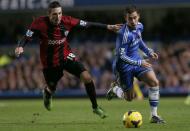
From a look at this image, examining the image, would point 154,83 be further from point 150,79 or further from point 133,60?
point 133,60

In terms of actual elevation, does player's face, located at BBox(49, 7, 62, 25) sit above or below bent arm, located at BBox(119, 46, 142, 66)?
above

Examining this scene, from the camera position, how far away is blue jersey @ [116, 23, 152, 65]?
13.9 metres

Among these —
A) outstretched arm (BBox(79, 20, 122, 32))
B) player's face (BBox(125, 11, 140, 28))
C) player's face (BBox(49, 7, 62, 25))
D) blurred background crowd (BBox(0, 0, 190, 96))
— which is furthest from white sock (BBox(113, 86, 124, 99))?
blurred background crowd (BBox(0, 0, 190, 96))

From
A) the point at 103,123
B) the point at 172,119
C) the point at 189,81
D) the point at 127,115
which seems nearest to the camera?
the point at 127,115

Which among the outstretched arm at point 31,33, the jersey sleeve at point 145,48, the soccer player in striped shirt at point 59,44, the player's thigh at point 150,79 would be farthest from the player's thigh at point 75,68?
the jersey sleeve at point 145,48

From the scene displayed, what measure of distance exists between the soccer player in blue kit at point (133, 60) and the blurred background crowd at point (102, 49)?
14.4 m

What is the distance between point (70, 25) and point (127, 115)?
2858 millimetres

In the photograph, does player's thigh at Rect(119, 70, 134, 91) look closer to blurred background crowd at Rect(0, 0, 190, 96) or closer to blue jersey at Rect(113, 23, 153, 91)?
blue jersey at Rect(113, 23, 153, 91)

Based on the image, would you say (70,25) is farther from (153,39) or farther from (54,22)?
(153,39)

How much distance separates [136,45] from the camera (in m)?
14.3

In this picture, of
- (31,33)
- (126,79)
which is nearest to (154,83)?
(126,79)

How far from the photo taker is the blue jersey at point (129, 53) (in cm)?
1393

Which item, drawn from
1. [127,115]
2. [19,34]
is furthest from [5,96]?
[127,115]

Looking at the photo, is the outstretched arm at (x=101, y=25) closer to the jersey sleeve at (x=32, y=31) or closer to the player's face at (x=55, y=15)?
the player's face at (x=55, y=15)
